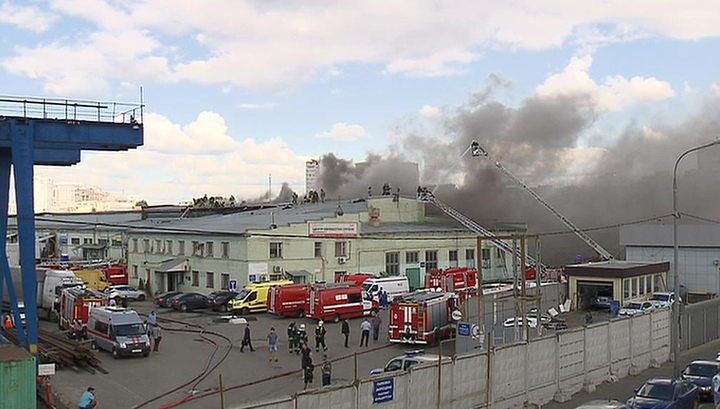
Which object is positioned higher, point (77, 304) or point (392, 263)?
point (77, 304)

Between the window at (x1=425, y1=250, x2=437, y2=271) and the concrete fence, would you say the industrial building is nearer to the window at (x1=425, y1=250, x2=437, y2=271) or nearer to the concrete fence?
the concrete fence

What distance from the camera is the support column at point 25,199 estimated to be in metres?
23.5

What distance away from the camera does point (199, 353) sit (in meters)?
28.1

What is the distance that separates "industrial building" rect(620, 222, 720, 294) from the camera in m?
37.1

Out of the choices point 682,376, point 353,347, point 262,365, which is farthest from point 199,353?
point 682,376

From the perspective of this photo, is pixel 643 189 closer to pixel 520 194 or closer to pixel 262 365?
pixel 520 194

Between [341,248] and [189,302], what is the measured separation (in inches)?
425

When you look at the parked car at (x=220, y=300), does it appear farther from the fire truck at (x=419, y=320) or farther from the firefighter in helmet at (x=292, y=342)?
the fire truck at (x=419, y=320)

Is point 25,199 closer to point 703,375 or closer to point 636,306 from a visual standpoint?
point 703,375

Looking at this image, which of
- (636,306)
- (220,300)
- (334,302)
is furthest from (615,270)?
(220,300)

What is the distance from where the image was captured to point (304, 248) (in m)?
45.3

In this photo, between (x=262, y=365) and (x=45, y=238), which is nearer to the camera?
(x=262, y=365)

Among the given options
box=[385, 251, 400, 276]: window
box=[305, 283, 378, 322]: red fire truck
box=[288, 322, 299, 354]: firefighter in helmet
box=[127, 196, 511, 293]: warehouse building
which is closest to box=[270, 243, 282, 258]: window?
box=[127, 196, 511, 293]: warehouse building

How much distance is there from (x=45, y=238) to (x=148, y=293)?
91.8 ft
